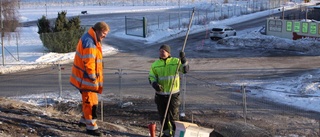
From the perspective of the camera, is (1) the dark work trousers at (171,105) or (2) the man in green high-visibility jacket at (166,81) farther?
(1) the dark work trousers at (171,105)

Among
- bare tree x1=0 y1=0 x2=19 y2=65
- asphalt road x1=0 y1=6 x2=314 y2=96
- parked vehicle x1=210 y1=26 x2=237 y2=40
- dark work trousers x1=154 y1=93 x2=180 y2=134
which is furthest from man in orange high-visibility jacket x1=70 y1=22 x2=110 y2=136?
parked vehicle x1=210 y1=26 x2=237 y2=40

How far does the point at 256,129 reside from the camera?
10977mm

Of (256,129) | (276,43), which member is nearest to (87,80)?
(256,129)

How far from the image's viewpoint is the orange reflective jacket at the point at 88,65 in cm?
777

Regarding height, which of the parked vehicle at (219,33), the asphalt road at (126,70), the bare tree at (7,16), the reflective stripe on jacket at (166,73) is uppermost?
the bare tree at (7,16)

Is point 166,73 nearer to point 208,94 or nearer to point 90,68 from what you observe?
point 90,68

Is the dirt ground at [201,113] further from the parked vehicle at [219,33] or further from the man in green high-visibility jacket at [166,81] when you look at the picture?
the parked vehicle at [219,33]

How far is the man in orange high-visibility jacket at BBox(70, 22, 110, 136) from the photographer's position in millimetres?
7773

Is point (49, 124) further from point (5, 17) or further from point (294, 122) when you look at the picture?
point (5, 17)

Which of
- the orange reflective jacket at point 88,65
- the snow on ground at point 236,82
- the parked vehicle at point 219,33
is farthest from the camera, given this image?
the parked vehicle at point 219,33

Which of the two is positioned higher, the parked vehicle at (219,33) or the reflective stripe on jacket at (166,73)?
the reflective stripe on jacket at (166,73)

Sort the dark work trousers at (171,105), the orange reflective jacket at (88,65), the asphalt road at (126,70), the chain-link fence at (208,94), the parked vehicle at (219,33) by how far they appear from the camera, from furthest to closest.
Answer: the parked vehicle at (219,33), the asphalt road at (126,70), the chain-link fence at (208,94), the dark work trousers at (171,105), the orange reflective jacket at (88,65)

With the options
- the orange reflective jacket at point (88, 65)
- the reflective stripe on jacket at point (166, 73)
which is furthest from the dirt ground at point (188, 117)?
the reflective stripe on jacket at point (166, 73)

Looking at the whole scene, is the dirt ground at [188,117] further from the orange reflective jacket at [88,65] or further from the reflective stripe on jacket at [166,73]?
the reflective stripe on jacket at [166,73]
